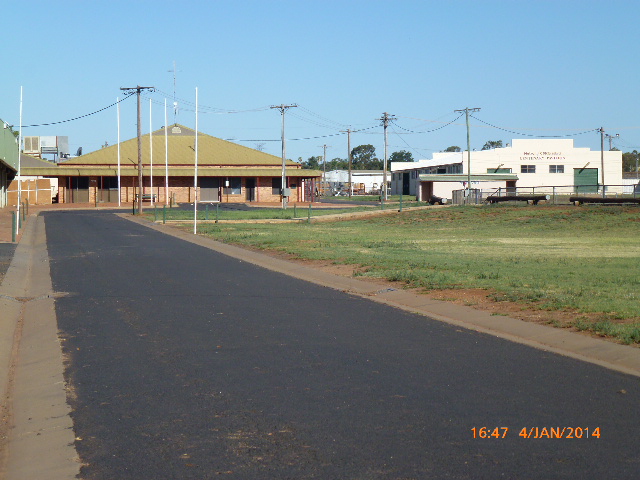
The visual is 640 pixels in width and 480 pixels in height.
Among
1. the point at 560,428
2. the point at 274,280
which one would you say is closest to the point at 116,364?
the point at 560,428

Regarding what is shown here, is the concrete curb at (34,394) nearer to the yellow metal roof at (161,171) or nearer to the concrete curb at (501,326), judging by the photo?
the concrete curb at (501,326)

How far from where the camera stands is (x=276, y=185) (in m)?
84.7

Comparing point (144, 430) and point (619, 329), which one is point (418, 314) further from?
point (144, 430)

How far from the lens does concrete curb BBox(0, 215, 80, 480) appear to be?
19.4 feet

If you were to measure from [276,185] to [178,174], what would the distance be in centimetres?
1106

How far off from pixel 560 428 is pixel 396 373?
2.30 metres

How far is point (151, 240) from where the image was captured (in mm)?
30484

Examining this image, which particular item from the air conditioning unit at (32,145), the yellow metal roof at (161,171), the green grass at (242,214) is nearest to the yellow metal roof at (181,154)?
the yellow metal roof at (161,171)

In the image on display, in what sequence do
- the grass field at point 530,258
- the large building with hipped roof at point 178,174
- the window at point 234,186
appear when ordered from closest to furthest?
the grass field at point 530,258 < the large building with hipped roof at point 178,174 < the window at point 234,186

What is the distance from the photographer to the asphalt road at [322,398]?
18.6 ft

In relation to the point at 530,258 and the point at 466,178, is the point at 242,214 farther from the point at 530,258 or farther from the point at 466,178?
the point at 530,258
